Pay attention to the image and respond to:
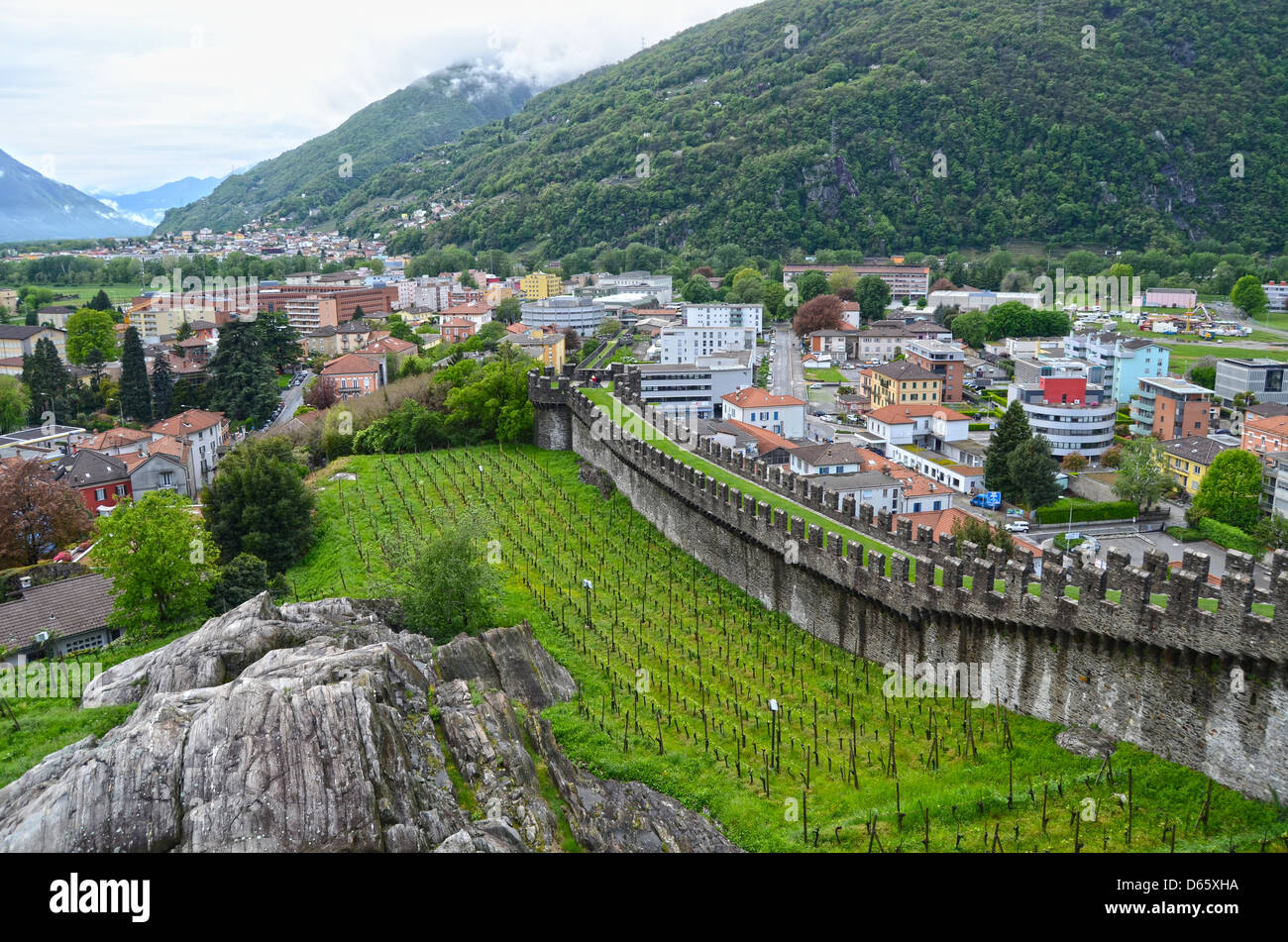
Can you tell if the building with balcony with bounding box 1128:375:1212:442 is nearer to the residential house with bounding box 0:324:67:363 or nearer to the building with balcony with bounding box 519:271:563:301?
the building with balcony with bounding box 519:271:563:301

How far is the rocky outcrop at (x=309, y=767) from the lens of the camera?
393 inches

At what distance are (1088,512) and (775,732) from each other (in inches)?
1714

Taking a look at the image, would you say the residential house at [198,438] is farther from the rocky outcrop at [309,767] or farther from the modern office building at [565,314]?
the modern office building at [565,314]

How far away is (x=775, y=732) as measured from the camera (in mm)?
17328

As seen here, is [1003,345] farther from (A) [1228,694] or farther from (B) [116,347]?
(A) [1228,694]

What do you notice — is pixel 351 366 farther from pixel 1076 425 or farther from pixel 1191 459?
pixel 1191 459

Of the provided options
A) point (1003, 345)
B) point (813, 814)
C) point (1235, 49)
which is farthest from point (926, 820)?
point (1235, 49)

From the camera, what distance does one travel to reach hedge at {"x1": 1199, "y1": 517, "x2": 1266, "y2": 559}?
4919 cm

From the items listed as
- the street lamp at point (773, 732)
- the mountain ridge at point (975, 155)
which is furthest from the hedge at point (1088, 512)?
the mountain ridge at point (975, 155)

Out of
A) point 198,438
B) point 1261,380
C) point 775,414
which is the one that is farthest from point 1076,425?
point 198,438

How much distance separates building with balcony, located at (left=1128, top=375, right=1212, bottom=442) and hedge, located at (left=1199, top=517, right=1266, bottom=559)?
15.4 m

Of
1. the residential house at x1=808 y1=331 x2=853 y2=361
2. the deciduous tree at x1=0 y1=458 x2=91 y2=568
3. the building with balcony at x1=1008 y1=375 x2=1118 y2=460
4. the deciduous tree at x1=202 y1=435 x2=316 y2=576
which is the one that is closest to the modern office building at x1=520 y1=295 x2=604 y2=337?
the residential house at x1=808 y1=331 x2=853 y2=361

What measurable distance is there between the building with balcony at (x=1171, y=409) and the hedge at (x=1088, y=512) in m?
15.1

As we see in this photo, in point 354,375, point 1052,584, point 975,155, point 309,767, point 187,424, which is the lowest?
point 309,767
